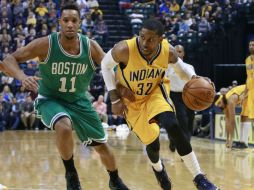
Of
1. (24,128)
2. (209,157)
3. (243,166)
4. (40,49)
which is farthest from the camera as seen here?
(24,128)

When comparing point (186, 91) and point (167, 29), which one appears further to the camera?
point (167, 29)

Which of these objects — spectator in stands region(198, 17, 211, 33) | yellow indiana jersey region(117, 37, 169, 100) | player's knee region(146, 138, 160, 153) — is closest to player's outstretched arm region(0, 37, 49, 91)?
yellow indiana jersey region(117, 37, 169, 100)

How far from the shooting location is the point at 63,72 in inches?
219

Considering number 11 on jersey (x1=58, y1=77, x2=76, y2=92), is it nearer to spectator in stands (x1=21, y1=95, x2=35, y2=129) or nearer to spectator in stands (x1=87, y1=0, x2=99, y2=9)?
spectator in stands (x1=21, y1=95, x2=35, y2=129)

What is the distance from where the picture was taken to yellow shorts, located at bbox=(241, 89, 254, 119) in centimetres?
1141

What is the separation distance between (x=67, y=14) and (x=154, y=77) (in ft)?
3.22

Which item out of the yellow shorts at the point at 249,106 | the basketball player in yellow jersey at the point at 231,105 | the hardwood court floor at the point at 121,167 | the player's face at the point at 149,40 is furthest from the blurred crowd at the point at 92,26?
the player's face at the point at 149,40

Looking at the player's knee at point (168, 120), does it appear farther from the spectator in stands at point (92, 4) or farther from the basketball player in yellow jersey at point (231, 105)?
the spectator in stands at point (92, 4)

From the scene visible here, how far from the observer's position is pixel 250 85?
11539 millimetres

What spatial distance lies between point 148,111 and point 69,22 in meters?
1.08

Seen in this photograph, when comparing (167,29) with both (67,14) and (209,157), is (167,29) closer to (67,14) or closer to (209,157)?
(209,157)

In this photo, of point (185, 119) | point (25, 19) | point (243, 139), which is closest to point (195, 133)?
point (243, 139)

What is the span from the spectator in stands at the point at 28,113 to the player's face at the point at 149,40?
12.5 meters

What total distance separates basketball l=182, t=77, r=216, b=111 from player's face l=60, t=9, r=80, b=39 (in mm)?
→ 1182
